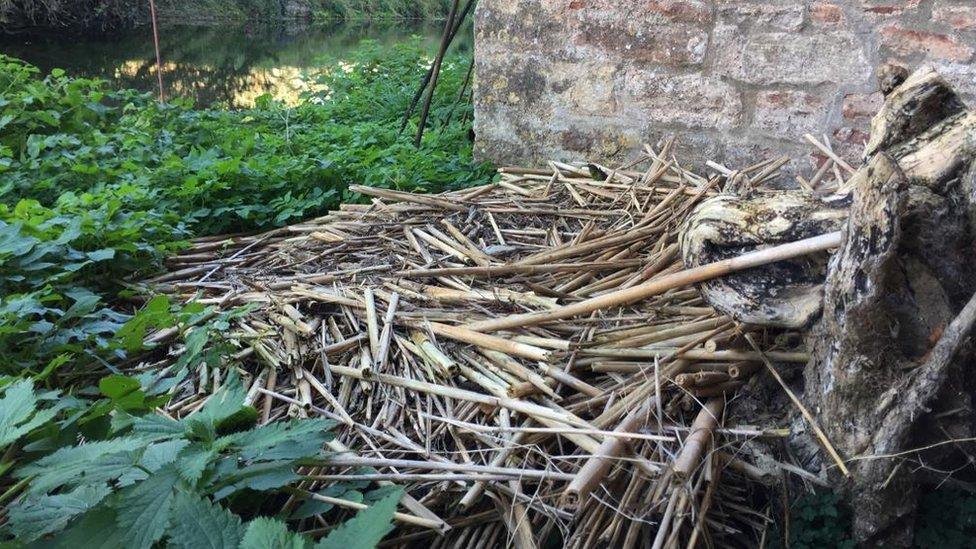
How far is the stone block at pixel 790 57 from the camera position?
10.6 ft

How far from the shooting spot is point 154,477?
58.7 inches

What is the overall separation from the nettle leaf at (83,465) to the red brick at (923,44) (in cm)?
310

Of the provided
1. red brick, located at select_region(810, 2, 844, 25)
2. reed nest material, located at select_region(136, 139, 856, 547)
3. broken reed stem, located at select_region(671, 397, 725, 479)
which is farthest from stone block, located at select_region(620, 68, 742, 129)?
broken reed stem, located at select_region(671, 397, 725, 479)

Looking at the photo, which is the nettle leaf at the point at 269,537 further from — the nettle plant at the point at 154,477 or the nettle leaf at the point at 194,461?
the nettle leaf at the point at 194,461

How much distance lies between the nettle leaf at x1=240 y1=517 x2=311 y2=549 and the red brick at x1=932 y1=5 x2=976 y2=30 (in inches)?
120

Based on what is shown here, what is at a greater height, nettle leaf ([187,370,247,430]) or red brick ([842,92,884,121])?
red brick ([842,92,884,121])

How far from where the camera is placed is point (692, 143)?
11.8 feet

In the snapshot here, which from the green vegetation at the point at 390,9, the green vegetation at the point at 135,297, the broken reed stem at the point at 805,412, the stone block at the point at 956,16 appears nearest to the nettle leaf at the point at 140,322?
the green vegetation at the point at 135,297

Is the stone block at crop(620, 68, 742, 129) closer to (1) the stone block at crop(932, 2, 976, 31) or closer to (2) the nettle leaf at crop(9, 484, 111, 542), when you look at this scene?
(1) the stone block at crop(932, 2, 976, 31)

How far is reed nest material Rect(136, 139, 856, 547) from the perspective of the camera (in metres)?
1.67

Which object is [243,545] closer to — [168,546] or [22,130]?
[168,546]

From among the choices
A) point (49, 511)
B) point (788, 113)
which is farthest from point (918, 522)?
point (788, 113)

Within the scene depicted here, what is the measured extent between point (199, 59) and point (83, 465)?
12145mm

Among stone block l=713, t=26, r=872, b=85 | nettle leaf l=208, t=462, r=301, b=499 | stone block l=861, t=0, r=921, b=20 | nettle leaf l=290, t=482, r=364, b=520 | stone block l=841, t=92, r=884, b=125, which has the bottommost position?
nettle leaf l=290, t=482, r=364, b=520
